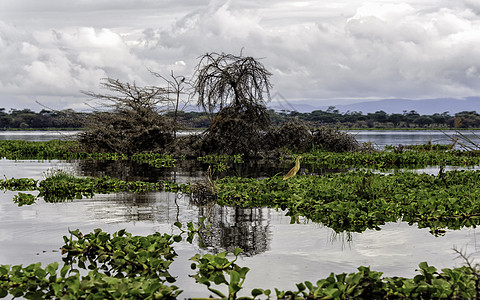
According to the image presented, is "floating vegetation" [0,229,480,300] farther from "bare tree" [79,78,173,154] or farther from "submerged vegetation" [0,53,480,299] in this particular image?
"bare tree" [79,78,173,154]

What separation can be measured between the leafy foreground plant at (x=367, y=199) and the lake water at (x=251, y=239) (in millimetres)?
529

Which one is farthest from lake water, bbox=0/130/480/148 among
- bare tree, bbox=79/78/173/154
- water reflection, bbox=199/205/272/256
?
water reflection, bbox=199/205/272/256

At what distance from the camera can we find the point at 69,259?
823 cm

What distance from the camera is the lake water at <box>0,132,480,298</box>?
773cm

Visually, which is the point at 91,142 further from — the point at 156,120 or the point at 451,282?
the point at 451,282

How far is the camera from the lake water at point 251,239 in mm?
7727

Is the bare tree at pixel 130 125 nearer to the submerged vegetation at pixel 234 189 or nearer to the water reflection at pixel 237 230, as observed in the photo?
the submerged vegetation at pixel 234 189

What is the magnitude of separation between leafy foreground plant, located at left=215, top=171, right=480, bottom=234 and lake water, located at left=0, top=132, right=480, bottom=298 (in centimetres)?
53

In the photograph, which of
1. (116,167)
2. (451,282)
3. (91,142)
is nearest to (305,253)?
(451,282)

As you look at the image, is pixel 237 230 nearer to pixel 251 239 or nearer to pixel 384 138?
pixel 251 239

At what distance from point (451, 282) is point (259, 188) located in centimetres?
822

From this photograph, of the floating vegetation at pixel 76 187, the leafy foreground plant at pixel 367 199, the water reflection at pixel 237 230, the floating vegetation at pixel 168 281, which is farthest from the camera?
the floating vegetation at pixel 76 187

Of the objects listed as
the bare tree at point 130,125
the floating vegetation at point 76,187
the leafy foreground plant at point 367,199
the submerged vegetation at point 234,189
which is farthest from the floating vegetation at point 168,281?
the bare tree at point 130,125

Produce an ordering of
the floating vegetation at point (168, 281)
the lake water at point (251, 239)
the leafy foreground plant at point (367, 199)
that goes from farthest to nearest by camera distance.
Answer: the leafy foreground plant at point (367, 199), the lake water at point (251, 239), the floating vegetation at point (168, 281)
